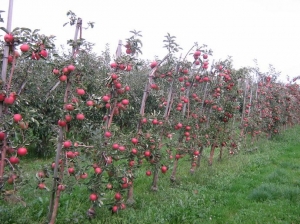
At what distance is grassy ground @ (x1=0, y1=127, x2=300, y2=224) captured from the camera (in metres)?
4.05

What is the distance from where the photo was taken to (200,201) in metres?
4.89

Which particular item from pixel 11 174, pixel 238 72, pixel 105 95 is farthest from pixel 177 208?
pixel 238 72

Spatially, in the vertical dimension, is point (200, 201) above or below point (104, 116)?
below

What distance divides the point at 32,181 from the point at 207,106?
13.4 feet

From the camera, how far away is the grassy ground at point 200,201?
4.05 m

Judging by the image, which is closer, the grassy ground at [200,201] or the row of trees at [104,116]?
the row of trees at [104,116]

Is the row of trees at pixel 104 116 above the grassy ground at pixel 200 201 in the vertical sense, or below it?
above

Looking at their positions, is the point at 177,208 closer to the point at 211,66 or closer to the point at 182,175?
the point at 182,175

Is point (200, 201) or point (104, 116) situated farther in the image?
point (200, 201)

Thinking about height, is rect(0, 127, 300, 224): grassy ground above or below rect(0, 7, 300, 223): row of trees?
below

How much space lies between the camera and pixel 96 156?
362cm

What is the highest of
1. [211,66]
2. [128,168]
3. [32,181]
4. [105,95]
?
[211,66]

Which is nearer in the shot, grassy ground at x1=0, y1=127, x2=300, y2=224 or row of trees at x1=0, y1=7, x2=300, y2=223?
row of trees at x1=0, y1=7, x2=300, y2=223

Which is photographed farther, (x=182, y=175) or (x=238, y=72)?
(x=238, y=72)
